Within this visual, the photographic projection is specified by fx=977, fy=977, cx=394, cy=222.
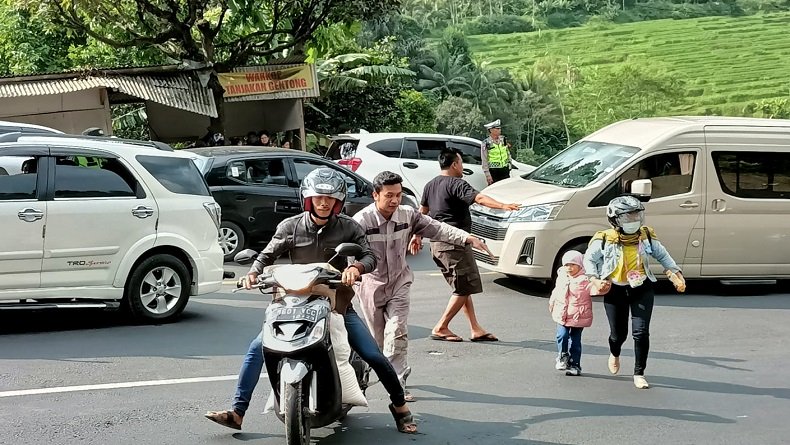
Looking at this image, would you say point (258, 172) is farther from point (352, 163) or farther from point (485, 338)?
point (485, 338)

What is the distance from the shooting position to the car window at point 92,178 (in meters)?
9.02

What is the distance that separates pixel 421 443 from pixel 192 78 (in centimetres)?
1575

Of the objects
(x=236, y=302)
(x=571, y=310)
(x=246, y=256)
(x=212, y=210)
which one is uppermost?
(x=212, y=210)

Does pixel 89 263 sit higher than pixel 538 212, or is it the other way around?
pixel 538 212

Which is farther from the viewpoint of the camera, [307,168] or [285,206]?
[307,168]

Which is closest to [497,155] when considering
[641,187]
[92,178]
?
[641,187]

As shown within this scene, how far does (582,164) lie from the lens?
1209cm

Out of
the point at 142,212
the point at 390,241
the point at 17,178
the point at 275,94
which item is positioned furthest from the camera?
the point at 275,94

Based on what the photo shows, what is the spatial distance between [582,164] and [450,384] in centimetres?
534

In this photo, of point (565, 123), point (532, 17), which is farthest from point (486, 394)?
point (532, 17)

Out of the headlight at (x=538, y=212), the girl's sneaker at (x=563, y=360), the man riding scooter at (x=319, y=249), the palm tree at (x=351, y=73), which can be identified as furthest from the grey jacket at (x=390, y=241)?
the palm tree at (x=351, y=73)

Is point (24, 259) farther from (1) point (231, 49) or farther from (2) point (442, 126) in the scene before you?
(2) point (442, 126)

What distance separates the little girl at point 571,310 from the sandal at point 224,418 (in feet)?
9.72

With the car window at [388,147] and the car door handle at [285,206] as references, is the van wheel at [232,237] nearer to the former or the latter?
the car door handle at [285,206]
